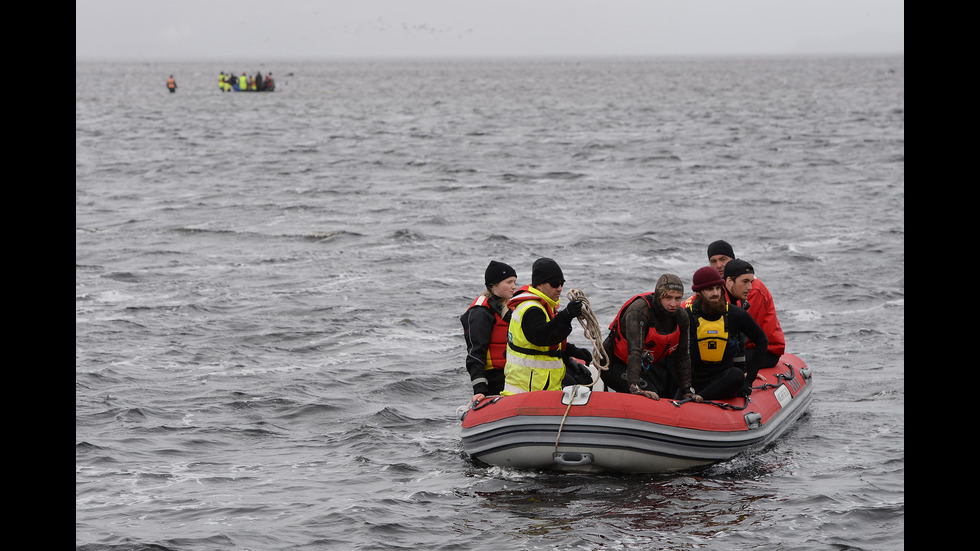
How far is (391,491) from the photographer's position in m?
9.16

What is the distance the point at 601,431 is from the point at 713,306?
1.43 m

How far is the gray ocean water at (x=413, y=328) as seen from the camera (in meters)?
8.52

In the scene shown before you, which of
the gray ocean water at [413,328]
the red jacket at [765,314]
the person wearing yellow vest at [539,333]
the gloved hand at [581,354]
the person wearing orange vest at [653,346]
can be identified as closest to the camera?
the gray ocean water at [413,328]

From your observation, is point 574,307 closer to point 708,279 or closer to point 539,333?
point 539,333

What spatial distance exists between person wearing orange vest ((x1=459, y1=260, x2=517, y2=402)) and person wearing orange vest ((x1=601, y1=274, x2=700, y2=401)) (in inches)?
36.3

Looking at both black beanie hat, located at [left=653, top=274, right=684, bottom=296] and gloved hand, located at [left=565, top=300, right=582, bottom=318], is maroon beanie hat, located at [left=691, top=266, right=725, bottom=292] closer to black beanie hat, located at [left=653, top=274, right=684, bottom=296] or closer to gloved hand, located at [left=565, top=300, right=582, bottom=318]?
black beanie hat, located at [left=653, top=274, right=684, bottom=296]

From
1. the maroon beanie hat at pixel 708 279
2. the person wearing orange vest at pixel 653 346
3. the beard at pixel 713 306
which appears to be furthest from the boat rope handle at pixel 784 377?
the maroon beanie hat at pixel 708 279

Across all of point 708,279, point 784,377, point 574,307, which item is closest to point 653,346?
point 708,279

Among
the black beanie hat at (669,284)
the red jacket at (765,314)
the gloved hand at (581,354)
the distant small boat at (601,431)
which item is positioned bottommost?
the distant small boat at (601,431)

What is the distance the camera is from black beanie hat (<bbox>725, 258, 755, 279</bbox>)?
32.2ft

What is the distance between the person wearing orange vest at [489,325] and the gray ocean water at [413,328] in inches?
35.0

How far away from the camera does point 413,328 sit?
50.1 feet

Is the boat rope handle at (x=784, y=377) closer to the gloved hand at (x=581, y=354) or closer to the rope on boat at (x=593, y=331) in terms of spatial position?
the gloved hand at (x=581, y=354)
